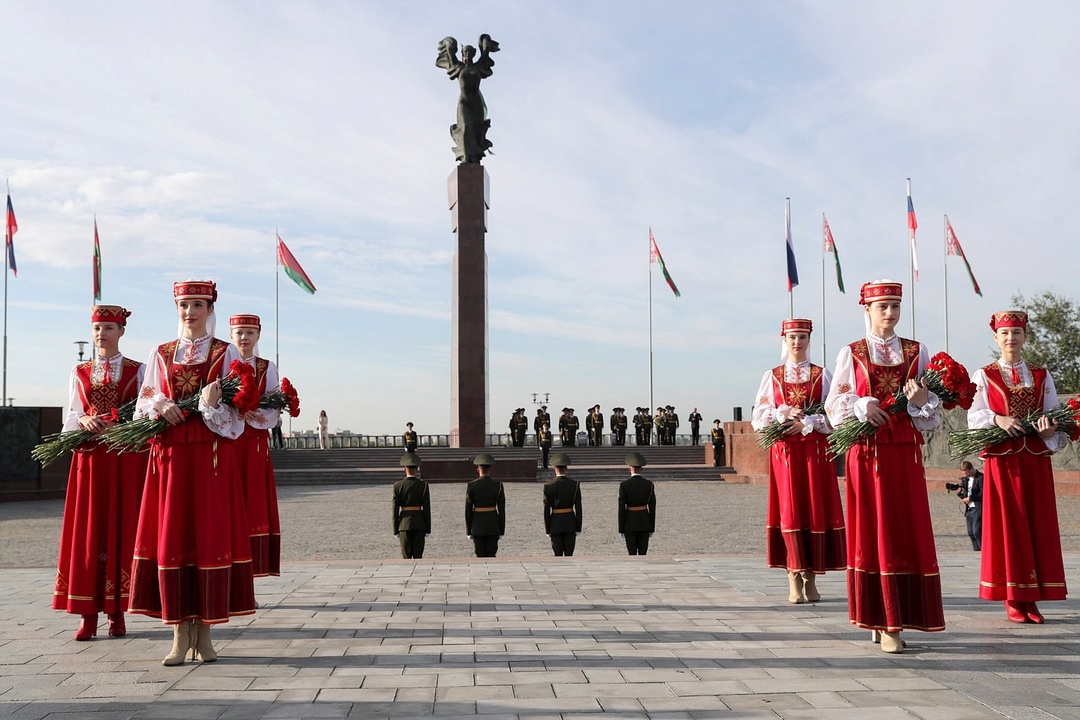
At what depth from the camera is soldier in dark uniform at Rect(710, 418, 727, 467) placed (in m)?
33.7

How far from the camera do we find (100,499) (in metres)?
6.87

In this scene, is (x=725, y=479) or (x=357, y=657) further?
(x=725, y=479)

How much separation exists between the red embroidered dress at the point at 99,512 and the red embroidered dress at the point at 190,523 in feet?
2.71

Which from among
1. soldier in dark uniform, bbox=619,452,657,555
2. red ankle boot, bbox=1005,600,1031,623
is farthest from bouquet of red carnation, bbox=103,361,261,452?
soldier in dark uniform, bbox=619,452,657,555

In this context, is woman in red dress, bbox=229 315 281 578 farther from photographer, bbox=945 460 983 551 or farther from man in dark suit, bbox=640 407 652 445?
man in dark suit, bbox=640 407 652 445

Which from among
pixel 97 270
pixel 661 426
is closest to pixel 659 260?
pixel 661 426

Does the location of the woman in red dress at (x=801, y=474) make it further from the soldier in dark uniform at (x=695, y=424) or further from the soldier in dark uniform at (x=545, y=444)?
the soldier in dark uniform at (x=695, y=424)

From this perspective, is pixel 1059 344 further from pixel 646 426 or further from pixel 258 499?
pixel 258 499

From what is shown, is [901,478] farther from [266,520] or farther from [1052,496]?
[266,520]

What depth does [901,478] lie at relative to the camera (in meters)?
6.15

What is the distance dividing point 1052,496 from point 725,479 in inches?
949

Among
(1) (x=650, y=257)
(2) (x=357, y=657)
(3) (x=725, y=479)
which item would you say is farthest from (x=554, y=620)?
(1) (x=650, y=257)

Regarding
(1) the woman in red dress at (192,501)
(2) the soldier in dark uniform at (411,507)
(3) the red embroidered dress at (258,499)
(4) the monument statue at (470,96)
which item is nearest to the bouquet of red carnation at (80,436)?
(1) the woman in red dress at (192,501)

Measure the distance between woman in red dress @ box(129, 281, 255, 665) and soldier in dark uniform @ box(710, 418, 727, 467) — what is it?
28.6 meters
